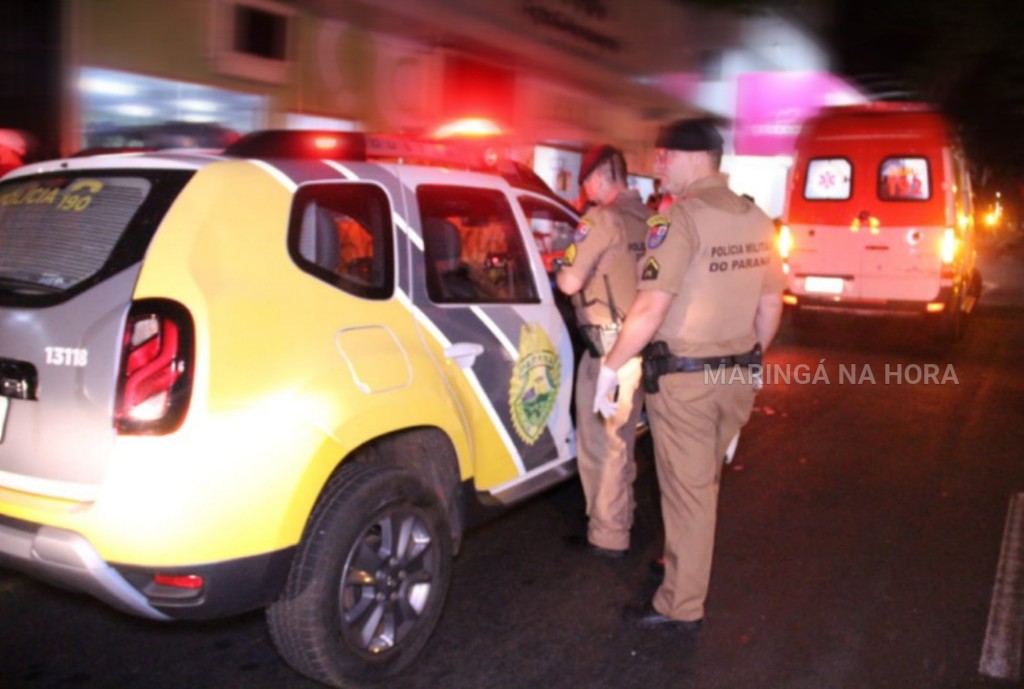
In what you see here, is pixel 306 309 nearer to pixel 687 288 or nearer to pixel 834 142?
pixel 687 288

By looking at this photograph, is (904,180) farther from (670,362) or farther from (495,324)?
(495,324)

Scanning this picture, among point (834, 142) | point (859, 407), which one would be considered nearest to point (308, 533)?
point (859, 407)

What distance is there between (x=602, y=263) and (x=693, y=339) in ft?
2.56

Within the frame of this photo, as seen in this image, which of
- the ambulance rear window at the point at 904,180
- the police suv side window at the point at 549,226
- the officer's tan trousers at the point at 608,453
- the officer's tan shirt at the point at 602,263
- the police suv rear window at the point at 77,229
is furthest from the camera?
the ambulance rear window at the point at 904,180

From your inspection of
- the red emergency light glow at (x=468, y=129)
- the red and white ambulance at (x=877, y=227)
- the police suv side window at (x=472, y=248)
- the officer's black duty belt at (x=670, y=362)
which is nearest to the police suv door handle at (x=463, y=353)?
the police suv side window at (x=472, y=248)

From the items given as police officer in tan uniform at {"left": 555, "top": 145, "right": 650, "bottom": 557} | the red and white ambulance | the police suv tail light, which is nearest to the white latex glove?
police officer in tan uniform at {"left": 555, "top": 145, "right": 650, "bottom": 557}

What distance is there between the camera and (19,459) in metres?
2.96

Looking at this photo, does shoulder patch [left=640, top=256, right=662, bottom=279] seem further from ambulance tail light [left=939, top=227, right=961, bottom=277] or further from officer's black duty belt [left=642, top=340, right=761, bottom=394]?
ambulance tail light [left=939, top=227, right=961, bottom=277]

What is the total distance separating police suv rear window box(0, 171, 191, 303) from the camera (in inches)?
116

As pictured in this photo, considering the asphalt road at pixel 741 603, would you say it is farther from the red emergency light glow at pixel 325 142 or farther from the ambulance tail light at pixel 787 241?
the ambulance tail light at pixel 787 241

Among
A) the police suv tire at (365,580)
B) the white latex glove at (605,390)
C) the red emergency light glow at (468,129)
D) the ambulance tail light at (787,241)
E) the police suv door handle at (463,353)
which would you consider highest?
the red emergency light glow at (468,129)

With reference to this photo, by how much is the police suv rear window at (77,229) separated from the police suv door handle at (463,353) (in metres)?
1.13

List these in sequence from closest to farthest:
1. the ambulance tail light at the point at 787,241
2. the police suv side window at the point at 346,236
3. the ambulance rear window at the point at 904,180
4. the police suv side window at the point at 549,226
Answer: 1. the police suv side window at the point at 346,236
2. the police suv side window at the point at 549,226
3. the ambulance rear window at the point at 904,180
4. the ambulance tail light at the point at 787,241

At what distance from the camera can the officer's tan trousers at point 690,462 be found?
378 centimetres
